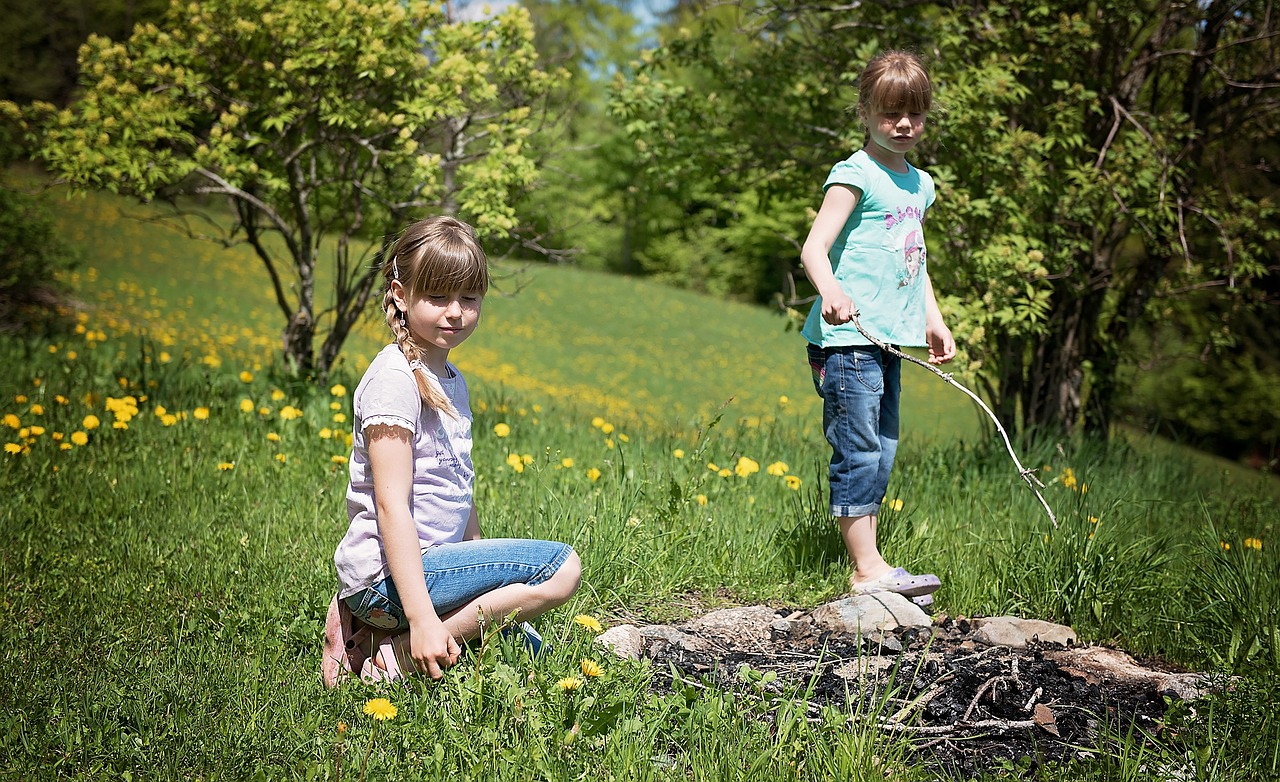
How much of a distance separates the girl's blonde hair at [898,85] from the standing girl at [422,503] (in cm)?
138

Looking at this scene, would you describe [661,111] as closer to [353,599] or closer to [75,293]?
[353,599]

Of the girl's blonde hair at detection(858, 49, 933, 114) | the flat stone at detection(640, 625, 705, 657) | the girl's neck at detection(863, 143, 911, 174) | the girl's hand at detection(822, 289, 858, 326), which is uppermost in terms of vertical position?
the girl's blonde hair at detection(858, 49, 933, 114)

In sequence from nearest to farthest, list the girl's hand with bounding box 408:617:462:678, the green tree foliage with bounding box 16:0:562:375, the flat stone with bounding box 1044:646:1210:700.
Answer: the girl's hand with bounding box 408:617:462:678
the flat stone with bounding box 1044:646:1210:700
the green tree foliage with bounding box 16:0:562:375

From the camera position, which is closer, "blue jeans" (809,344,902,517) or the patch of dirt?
the patch of dirt

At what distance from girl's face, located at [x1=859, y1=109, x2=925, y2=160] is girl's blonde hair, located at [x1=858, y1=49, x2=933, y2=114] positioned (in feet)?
0.07

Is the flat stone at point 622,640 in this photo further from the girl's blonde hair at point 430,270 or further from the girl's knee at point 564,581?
the girl's blonde hair at point 430,270

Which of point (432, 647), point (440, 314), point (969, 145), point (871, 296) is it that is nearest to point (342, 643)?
point (432, 647)

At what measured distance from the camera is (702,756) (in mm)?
1953

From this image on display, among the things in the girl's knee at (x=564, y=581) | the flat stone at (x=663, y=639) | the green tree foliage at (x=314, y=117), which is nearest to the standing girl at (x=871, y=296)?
the flat stone at (x=663, y=639)

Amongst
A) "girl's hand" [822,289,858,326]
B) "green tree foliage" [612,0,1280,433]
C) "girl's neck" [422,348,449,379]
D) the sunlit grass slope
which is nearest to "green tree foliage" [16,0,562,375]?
"green tree foliage" [612,0,1280,433]

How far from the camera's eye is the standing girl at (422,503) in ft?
7.34

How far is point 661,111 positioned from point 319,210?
7.09 feet

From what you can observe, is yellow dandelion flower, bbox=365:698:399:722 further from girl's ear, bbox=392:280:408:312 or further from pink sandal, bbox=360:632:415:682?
girl's ear, bbox=392:280:408:312

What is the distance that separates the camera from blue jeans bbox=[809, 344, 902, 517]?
3094mm
